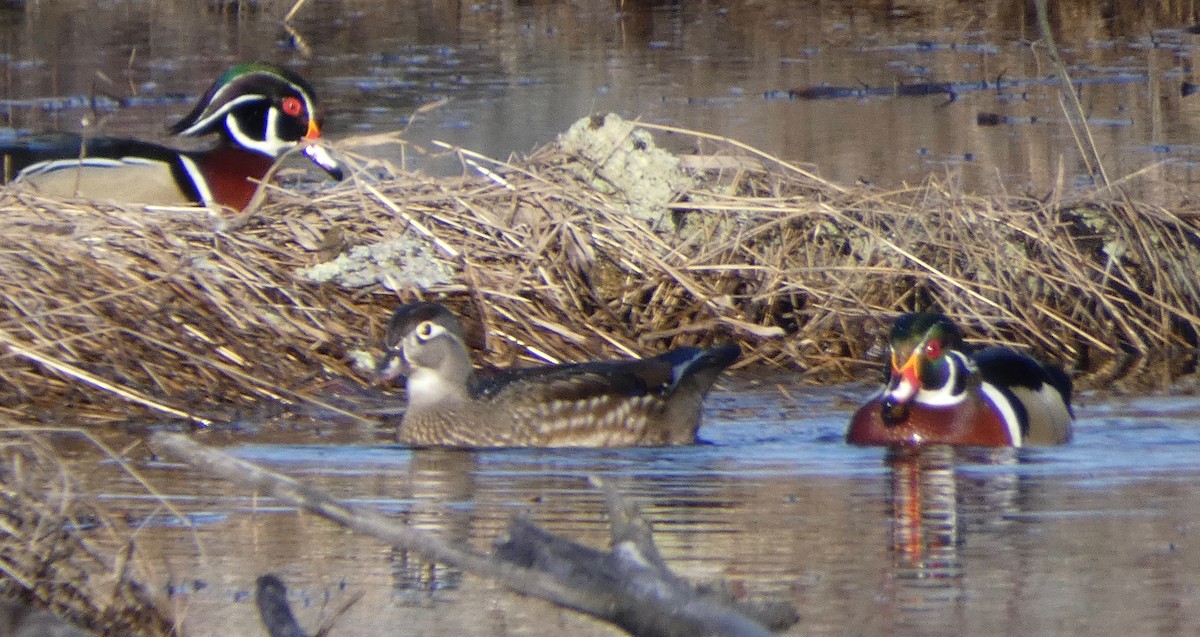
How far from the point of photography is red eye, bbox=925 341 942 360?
23.9ft

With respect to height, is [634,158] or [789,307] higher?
[634,158]

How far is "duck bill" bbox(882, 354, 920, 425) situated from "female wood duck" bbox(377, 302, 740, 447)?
530 millimetres

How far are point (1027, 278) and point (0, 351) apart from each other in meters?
3.96

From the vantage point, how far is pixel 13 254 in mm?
7598

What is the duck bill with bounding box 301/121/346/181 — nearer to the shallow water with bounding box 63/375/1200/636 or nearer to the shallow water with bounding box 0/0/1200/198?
the shallow water with bounding box 0/0/1200/198

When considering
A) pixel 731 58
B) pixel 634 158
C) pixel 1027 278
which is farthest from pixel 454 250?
pixel 731 58

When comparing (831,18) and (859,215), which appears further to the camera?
(831,18)

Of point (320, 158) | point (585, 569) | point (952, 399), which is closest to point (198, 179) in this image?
point (320, 158)

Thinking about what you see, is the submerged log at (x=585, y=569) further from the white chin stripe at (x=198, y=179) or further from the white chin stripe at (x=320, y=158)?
the white chin stripe at (x=320, y=158)

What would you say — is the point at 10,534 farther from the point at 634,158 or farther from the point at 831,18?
the point at 831,18

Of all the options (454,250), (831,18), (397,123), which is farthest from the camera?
(831,18)

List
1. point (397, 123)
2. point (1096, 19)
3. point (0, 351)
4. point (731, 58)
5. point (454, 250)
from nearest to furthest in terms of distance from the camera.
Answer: point (0, 351) → point (454, 250) → point (397, 123) → point (731, 58) → point (1096, 19)

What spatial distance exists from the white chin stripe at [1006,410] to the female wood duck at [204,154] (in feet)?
10.3

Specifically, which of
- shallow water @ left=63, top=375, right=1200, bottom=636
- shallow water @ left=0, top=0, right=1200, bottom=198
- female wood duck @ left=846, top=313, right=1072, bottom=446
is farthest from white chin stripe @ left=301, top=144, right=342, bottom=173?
female wood duck @ left=846, top=313, right=1072, bottom=446
